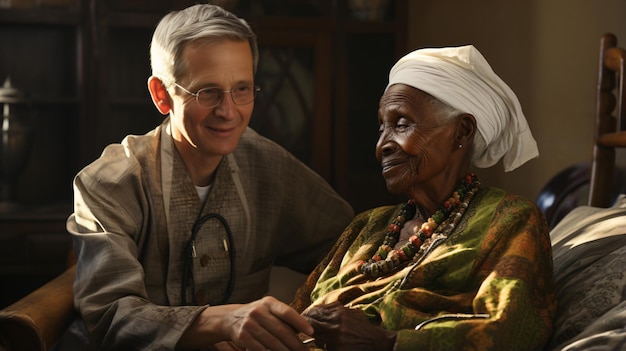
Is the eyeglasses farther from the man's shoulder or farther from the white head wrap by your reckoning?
the white head wrap

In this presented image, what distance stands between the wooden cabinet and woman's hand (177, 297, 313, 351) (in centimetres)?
245

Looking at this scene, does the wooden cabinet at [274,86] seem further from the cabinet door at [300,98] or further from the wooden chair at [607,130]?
the wooden chair at [607,130]

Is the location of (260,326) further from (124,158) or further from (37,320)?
(124,158)

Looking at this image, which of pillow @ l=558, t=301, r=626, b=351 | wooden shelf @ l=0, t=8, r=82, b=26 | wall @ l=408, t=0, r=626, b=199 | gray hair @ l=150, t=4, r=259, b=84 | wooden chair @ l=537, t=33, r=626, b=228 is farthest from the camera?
wooden shelf @ l=0, t=8, r=82, b=26

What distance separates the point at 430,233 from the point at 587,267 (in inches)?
13.0

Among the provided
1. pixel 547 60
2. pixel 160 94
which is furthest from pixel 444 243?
pixel 547 60

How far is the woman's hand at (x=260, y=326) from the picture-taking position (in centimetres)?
154

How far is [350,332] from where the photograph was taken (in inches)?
57.5

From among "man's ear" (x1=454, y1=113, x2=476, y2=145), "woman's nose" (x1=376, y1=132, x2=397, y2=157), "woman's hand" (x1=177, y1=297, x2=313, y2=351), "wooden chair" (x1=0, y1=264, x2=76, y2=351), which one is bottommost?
"wooden chair" (x1=0, y1=264, x2=76, y2=351)

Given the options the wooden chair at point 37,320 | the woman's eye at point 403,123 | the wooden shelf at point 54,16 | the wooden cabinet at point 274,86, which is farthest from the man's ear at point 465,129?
the wooden shelf at point 54,16

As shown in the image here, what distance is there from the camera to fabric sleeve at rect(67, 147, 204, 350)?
69.3 inches

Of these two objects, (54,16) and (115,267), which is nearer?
(115,267)

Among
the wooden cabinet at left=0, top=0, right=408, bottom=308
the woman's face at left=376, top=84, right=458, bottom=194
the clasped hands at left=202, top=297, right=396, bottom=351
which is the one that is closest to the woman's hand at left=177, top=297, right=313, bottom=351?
the clasped hands at left=202, top=297, right=396, bottom=351

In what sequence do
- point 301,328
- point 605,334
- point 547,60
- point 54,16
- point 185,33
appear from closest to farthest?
point 605,334, point 301,328, point 185,33, point 547,60, point 54,16
